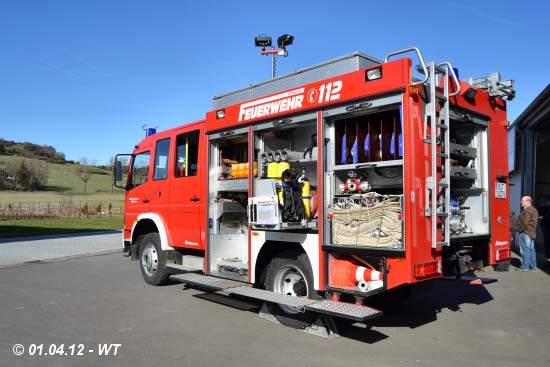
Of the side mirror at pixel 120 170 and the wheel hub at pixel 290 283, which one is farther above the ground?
the side mirror at pixel 120 170

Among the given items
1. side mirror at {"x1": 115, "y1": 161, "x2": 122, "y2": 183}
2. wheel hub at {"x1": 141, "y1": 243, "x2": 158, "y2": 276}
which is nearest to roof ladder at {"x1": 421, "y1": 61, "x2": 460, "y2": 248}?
wheel hub at {"x1": 141, "y1": 243, "x2": 158, "y2": 276}

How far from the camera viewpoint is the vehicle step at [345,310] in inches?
179

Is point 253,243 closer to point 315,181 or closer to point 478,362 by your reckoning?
point 315,181

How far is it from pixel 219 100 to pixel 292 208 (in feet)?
8.35

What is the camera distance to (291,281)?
5895 millimetres

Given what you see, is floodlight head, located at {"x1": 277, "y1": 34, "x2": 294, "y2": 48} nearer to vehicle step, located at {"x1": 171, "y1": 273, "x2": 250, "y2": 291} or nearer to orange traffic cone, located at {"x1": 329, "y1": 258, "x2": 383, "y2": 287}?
vehicle step, located at {"x1": 171, "y1": 273, "x2": 250, "y2": 291}

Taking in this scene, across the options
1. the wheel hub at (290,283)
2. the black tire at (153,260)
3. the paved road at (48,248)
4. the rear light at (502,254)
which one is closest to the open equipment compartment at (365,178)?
the wheel hub at (290,283)

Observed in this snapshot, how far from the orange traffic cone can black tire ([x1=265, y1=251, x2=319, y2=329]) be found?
1.09ft

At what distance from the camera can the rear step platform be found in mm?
4617

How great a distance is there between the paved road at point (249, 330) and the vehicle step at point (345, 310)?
45cm

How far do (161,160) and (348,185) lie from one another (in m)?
4.38

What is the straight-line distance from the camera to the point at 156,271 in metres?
8.46

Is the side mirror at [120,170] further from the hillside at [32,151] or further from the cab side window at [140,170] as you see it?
the hillside at [32,151]

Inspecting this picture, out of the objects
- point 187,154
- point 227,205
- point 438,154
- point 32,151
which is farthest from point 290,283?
point 32,151
